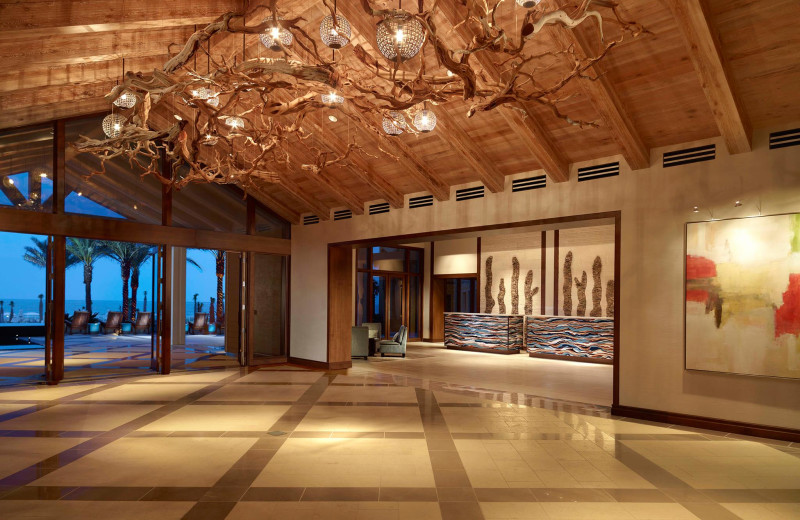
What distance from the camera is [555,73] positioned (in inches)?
238

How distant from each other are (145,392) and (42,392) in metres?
1.55

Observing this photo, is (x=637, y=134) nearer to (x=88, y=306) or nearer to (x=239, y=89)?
(x=239, y=89)

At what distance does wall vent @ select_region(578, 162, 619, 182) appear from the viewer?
6.99 metres

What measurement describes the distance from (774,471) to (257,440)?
466 centimetres

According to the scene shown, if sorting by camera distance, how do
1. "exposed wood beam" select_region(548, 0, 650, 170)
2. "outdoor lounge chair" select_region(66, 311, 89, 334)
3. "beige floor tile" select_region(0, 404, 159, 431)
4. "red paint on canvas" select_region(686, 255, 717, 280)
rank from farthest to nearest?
1. "outdoor lounge chair" select_region(66, 311, 89, 334)
2. "red paint on canvas" select_region(686, 255, 717, 280)
3. "beige floor tile" select_region(0, 404, 159, 431)
4. "exposed wood beam" select_region(548, 0, 650, 170)

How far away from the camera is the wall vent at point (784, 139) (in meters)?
5.65

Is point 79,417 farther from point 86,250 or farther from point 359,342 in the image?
point 86,250

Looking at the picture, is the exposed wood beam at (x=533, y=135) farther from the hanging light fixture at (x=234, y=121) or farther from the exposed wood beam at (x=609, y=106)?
the hanging light fixture at (x=234, y=121)

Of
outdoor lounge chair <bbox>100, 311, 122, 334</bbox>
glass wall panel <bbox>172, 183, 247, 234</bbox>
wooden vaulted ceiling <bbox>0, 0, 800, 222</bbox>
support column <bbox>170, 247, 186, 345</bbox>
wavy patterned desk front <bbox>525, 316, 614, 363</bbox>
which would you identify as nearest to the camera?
wooden vaulted ceiling <bbox>0, 0, 800, 222</bbox>

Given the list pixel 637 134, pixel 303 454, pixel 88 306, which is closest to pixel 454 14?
pixel 637 134

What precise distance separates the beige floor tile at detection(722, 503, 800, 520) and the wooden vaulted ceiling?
3.53m

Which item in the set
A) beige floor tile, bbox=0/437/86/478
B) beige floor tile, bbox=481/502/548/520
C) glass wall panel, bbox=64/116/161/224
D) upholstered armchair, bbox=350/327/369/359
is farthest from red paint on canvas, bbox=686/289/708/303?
glass wall panel, bbox=64/116/161/224

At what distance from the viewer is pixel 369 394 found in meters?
8.08

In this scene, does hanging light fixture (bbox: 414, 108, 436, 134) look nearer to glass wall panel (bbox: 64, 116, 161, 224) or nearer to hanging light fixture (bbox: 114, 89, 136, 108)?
hanging light fixture (bbox: 114, 89, 136, 108)
